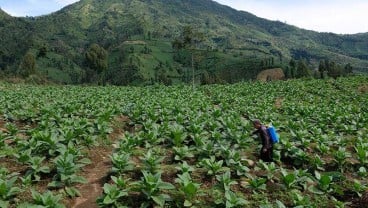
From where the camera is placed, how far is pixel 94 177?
13711mm

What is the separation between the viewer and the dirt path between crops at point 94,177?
11.6m

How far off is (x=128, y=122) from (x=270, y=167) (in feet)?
40.2

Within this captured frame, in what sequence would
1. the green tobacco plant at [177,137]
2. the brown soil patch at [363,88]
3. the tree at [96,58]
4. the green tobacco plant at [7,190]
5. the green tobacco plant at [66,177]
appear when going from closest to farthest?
the green tobacco plant at [7,190], the green tobacco plant at [66,177], the green tobacco plant at [177,137], the brown soil patch at [363,88], the tree at [96,58]

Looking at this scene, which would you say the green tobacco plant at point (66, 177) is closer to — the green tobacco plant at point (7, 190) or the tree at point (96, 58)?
the green tobacco plant at point (7, 190)

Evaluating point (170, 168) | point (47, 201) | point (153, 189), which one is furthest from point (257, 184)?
point (47, 201)

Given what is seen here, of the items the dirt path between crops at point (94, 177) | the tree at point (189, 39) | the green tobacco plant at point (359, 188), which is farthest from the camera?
the tree at point (189, 39)

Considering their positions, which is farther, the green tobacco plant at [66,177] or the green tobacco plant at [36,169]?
the green tobacco plant at [36,169]

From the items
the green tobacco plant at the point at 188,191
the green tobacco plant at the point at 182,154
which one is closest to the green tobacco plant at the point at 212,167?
the green tobacco plant at the point at 182,154

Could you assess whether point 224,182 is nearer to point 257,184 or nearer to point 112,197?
point 257,184

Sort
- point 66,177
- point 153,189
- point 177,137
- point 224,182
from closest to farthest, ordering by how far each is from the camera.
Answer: point 153,189
point 66,177
point 224,182
point 177,137

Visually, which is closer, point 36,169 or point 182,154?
point 36,169

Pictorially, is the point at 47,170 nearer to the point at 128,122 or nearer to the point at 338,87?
the point at 128,122

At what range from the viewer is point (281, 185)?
41.8ft

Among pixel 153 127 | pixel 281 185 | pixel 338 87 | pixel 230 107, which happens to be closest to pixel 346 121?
pixel 230 107
